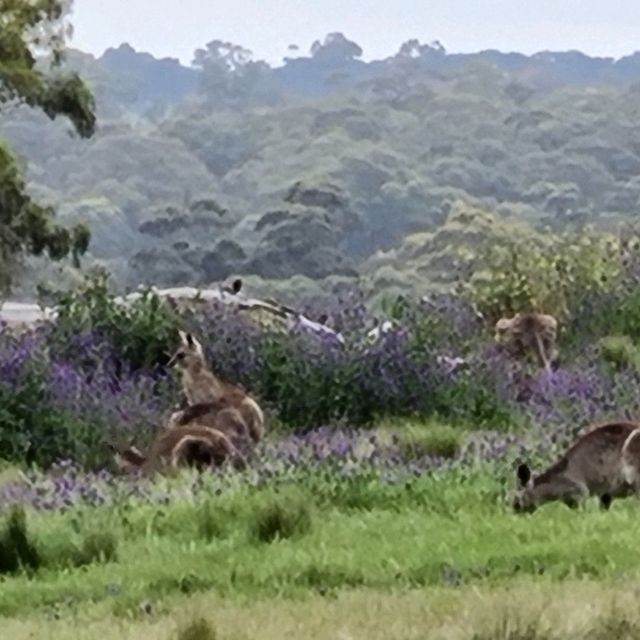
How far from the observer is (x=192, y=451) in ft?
33.1

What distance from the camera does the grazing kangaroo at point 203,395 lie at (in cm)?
1089

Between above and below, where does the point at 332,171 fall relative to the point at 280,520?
below

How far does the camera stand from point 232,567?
7234 millimetres

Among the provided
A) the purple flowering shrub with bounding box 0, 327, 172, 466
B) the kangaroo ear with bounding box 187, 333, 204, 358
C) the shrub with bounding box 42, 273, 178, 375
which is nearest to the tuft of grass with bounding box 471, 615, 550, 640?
the purple flowering shrub with bounding box 0, 327, 172, 466

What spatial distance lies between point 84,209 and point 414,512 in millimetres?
67876

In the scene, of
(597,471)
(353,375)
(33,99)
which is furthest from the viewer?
(33,99)

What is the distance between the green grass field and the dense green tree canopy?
19242 millimetres

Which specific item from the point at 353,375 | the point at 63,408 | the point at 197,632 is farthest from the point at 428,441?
the point at 197,632

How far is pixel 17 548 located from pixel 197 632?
2.32 metres

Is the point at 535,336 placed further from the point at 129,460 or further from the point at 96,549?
the point at 96,549

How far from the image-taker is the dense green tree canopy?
2770 cm

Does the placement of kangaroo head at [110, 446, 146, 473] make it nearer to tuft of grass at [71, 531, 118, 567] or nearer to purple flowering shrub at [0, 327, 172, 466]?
purple flowering shrub at [0, 327, 172, 466]

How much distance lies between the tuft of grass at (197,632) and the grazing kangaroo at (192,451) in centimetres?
433

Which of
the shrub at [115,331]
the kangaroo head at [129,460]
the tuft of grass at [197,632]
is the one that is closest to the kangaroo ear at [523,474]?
the kangaroo head at [129,460]
